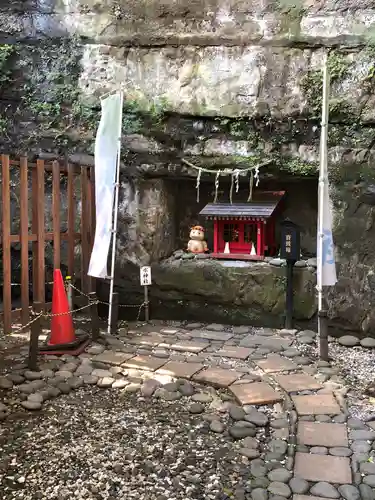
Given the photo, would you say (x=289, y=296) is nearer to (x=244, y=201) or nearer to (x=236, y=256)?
(x=236, y=256)

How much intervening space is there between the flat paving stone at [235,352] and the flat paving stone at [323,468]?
2.27 meters

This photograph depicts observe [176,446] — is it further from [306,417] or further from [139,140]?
[139,140]

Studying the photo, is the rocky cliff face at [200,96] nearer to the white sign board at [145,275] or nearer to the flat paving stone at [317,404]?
the white sign board at [145,275]

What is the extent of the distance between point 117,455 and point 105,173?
4.29m

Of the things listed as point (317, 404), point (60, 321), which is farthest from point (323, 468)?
point (60, 321)

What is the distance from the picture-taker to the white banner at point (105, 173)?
691 centimetres

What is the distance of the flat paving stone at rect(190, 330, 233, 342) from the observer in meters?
6.82

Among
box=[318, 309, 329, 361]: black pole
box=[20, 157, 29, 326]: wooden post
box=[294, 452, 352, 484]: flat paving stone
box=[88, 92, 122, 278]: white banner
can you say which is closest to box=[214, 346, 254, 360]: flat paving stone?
box=[318, 309, 329, 361]: black pole

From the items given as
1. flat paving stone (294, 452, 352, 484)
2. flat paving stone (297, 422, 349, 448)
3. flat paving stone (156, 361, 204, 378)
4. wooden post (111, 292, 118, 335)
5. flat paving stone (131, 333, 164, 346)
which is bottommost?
flat paving stone (294, 452, 352, 484)

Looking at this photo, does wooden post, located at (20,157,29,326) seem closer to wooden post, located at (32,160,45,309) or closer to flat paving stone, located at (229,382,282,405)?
wooden post, located at (32,160,45,309)

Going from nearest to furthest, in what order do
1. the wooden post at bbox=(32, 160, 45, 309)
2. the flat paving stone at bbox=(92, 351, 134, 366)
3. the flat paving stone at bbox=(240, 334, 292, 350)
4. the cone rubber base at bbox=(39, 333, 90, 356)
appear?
the flat paving stone at bbox=(92, 351, 134, 366) < the cone rubber base at bbox=(39, 333, 90, 356) < the flat paving stone at bbox=(240, 334, 292, 350) < the wooden post at bbox=(32, 160, 45, 309)

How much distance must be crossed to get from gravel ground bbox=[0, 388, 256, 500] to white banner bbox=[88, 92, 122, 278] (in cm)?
260

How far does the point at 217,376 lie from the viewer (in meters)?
5.27

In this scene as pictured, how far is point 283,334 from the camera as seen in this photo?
694cm
